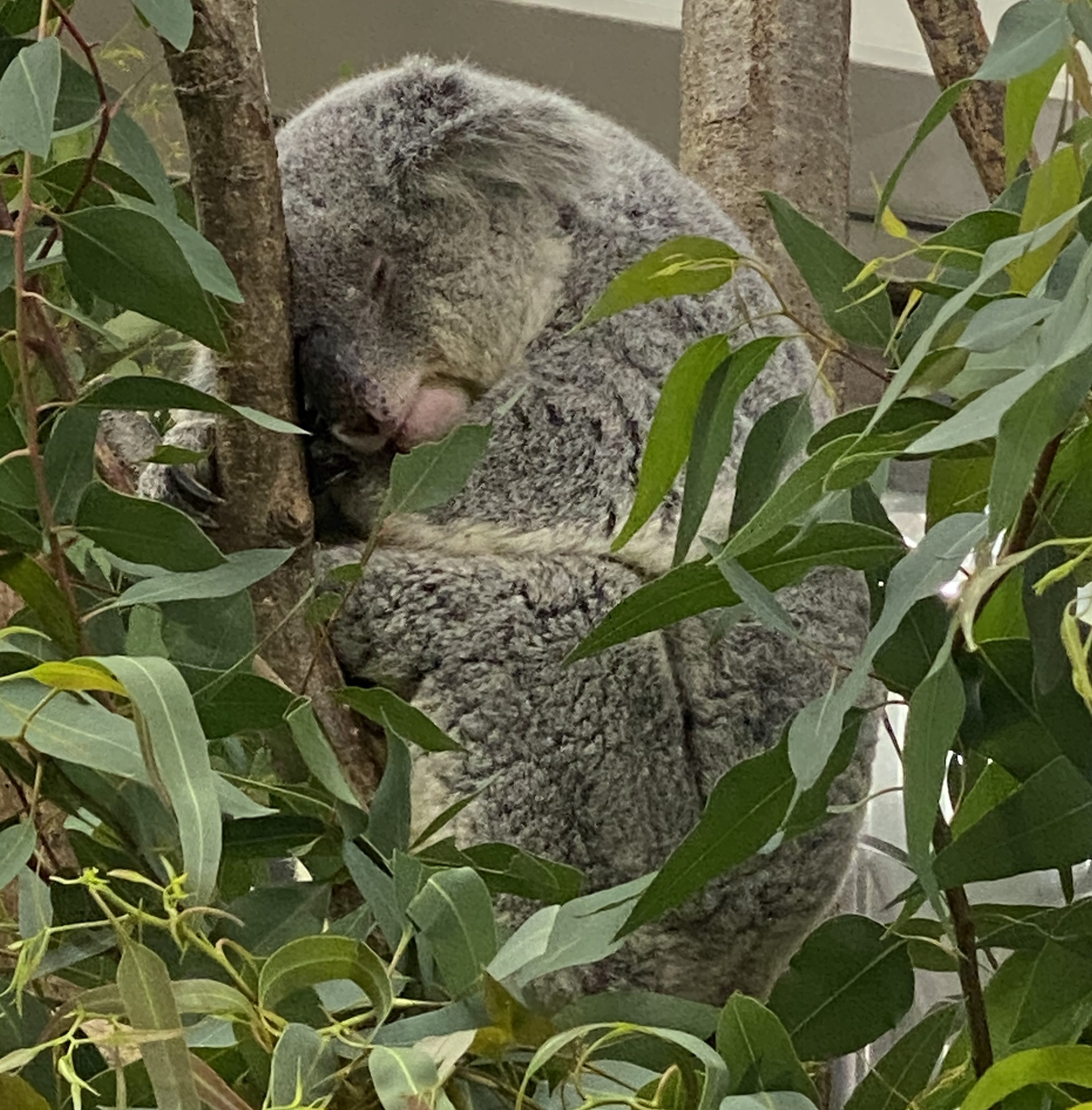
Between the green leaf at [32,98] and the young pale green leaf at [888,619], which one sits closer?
the young pale green leaf at [888,619]

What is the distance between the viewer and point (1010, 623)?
0.77 m

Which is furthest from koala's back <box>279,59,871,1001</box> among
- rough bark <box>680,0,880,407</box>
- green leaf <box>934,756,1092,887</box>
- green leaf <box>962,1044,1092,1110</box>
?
green leaf <box>962,1044,1092,1110</box>

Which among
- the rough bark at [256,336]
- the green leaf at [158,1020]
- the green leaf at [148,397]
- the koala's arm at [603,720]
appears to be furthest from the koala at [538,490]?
the green leaf at [158,1020]

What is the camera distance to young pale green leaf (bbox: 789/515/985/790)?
0.59 metres

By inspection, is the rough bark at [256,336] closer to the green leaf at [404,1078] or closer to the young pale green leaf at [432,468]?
the young pale green leaf at [432,468]

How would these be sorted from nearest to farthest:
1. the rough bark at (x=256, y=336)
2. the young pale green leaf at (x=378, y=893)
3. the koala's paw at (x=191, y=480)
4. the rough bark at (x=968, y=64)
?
the young pale green leaf at (x=378, y=893) < the rough bark at (x=256, y=336) < the koala's paw at (x=191, y=480) < the rough bark at (x=968, y=64)

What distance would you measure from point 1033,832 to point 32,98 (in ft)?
1.95

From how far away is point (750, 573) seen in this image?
2.38ft

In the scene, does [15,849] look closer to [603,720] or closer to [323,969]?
[323,969]

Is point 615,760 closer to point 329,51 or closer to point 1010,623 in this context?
point 1010,623

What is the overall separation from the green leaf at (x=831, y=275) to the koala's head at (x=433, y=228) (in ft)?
2.70

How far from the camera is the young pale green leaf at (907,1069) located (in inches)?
32.0

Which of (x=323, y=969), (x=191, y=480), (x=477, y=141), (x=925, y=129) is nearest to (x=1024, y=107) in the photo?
(x=925, y=129)

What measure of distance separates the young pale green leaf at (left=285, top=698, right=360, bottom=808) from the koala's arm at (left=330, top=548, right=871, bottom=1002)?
25.3 inches
